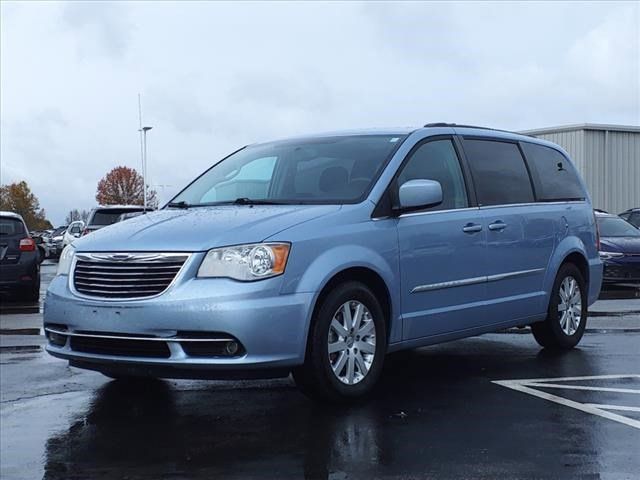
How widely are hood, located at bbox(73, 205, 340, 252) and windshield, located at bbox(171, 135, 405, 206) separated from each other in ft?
1.00

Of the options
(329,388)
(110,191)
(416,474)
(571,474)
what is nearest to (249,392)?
(329,388)

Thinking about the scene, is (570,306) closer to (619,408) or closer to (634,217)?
(619,408)

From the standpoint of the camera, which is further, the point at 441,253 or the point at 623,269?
the point at 623,269

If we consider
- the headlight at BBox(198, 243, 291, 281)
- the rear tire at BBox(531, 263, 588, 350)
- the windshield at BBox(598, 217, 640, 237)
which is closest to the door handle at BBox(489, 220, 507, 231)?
the rear tire at BBox(531, 263, 588, 350)

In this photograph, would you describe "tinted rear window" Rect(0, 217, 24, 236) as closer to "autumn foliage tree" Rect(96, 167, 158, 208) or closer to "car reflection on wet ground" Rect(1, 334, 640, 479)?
"car reflection on wet ground" Rect(1, 334, 640, 479)

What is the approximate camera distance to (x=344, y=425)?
5410mm

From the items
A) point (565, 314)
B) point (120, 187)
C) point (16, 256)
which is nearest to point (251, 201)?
point (565, 314)

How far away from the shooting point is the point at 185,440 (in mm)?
5211

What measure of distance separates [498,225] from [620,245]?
415 inches

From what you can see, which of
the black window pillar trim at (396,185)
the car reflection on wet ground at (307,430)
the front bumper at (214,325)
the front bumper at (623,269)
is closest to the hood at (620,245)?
the front bumper at (623,269)

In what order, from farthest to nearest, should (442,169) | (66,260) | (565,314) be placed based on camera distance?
(565,314)
(442,169)
(66,260)

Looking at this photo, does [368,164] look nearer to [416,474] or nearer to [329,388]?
[329,388]

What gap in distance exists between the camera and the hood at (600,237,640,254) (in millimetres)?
16859

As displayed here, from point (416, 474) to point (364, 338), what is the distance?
165cm
